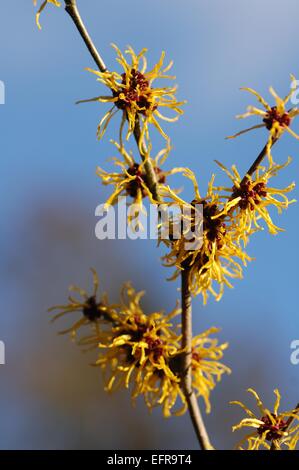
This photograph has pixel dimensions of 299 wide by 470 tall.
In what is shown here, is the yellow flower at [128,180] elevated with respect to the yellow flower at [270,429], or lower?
elevated

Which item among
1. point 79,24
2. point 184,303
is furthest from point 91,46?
point 184,303

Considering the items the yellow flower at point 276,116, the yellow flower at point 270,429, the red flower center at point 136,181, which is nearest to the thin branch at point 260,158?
the yellow flower at point 276,116

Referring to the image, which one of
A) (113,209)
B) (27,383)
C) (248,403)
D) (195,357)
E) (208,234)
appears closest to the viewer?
(208,234)

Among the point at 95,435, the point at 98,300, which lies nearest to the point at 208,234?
the point at 98,300

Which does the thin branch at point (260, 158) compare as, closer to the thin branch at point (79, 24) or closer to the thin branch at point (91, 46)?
the thin branch at point (91, 46)

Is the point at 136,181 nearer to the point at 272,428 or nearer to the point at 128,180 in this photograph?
the point at 128,180

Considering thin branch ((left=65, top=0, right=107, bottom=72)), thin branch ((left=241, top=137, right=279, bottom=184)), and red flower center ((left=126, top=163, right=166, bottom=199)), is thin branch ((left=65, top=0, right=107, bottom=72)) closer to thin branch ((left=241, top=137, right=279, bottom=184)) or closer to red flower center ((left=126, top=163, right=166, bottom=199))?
red flower center ((left=126, top=163, right=166, bottom=199))

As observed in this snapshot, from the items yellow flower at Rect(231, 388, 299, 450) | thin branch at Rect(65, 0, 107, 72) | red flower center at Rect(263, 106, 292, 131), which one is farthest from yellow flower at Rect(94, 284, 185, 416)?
thin branch at Rect(65, 0, 107, 72)

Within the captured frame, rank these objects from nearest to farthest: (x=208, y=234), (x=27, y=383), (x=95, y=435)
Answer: (x=208, y=234) → (x=95, y=435) → (x=27, y=383)

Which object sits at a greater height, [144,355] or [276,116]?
[276,116]


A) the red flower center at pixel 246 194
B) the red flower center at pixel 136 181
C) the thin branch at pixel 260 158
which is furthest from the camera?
the red flower center at pixel 136 181
